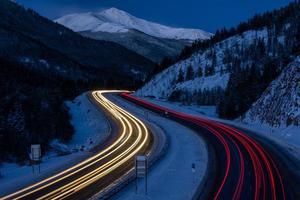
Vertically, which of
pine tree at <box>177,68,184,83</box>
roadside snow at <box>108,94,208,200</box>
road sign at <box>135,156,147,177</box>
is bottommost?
roadside snow at <box>108,94,208,200</box>

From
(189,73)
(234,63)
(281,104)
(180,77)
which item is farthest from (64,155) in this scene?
(180,77)

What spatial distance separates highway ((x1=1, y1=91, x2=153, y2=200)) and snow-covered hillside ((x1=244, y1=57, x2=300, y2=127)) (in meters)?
17.3

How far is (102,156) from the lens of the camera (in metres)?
51.6

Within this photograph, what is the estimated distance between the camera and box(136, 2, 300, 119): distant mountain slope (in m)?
97.2

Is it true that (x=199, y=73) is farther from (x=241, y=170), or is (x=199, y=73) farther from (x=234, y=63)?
(x=241, y=170)

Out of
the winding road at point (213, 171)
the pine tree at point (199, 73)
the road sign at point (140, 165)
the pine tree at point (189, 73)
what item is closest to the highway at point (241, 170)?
the winding road at point (213, 171)

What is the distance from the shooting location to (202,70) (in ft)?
420

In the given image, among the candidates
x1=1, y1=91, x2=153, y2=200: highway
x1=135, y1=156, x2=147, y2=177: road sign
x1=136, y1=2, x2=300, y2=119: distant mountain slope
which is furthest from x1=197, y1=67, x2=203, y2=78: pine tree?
x1=135, y1=156, x2=147, y2=177: road sign

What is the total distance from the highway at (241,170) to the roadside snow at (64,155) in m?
13.9

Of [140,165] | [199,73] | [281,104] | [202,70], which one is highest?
[202,70]

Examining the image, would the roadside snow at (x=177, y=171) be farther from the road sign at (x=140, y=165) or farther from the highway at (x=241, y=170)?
the road sign at (x=140, y=165)

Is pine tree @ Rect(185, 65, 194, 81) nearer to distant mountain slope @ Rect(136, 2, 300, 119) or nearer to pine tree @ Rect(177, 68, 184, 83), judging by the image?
distant mountain slope @ Rect(136, 2, 300, 119)

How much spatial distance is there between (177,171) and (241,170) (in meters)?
5.82

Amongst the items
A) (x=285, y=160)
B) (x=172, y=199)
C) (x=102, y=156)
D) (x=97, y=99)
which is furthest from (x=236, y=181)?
(x=97, y=99)
